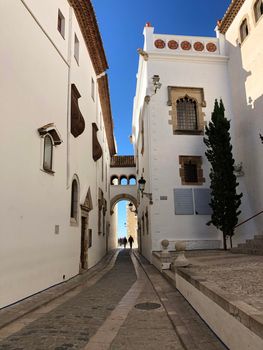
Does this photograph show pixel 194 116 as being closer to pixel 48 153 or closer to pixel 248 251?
pixel 248 251

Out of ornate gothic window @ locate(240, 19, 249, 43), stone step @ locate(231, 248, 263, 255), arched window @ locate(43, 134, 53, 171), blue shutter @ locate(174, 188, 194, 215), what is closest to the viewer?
arched window @ locate(43, 134, 53, 171)

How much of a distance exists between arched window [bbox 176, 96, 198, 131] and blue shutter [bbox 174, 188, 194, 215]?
331 centimetres

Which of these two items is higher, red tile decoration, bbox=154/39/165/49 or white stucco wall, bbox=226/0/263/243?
red tile decoration, bbox=154/39/165/49

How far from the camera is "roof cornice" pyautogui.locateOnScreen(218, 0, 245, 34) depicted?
14875 mm

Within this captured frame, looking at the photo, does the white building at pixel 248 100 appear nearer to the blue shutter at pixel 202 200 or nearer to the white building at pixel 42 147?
the blue shutter at pixel 202 200

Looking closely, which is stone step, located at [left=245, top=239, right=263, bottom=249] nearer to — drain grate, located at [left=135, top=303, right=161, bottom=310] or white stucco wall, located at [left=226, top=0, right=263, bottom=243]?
white stucco wall, located at [left=226, top=0, right=263, bottom=243]

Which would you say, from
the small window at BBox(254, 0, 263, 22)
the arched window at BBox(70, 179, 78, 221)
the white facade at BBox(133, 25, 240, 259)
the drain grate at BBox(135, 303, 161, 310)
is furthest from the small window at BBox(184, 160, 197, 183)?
the drain grate at BBox(135, 303, 161, 310)

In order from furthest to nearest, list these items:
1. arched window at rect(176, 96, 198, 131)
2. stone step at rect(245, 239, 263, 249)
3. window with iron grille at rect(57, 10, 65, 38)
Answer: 1. arched window at rect(176, 96, 198, 131)
2. stone step at rect(245, 239, 263, 249)
3. window with iron grille at rect(57, 10, 65, 38)

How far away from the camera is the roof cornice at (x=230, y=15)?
14875 mm

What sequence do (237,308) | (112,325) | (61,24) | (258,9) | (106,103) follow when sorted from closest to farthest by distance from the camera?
1. (237,308)
2. (112,325)
3. (61,24)
4. (258,9)
5. (106,103)

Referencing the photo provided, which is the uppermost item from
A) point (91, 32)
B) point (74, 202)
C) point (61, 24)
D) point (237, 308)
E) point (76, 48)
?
point (91, 32)

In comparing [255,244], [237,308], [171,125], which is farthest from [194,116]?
[237,308]

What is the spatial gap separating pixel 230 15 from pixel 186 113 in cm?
551

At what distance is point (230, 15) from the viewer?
51.1ft
